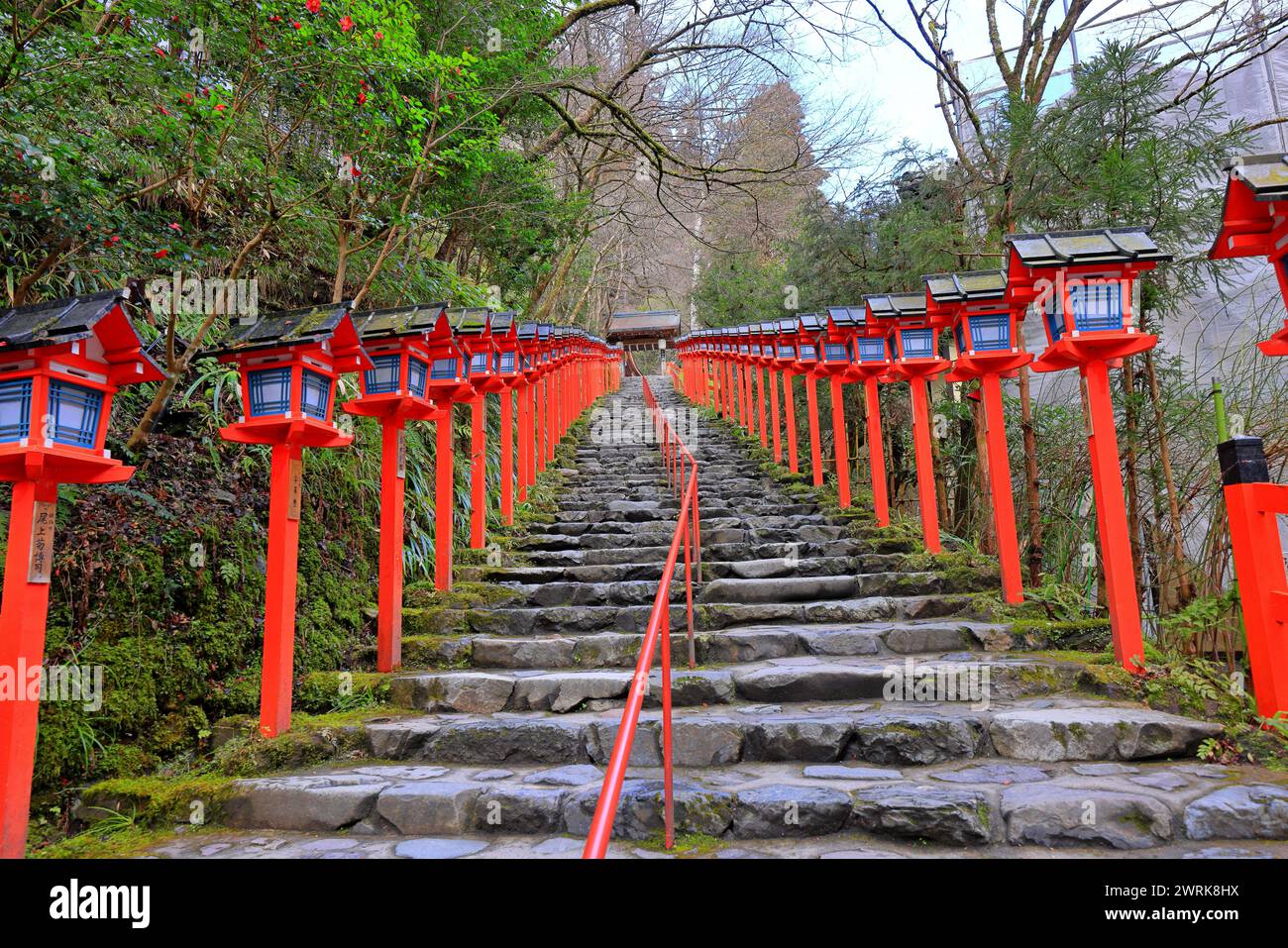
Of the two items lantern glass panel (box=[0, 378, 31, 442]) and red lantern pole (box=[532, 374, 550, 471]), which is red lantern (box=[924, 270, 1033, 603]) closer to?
lantern glass panel (box=[0, 378, 31, 442])

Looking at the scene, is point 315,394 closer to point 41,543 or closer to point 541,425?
point 41,543

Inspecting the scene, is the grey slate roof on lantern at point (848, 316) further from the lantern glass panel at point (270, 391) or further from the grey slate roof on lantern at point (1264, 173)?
the lantern glass panel at point (270, 391)

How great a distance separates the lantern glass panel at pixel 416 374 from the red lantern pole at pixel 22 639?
2284 millimetres

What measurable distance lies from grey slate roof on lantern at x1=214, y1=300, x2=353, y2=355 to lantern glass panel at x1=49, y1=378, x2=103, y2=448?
874mm

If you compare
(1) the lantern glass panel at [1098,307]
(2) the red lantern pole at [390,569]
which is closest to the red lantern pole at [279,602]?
(2) the red lantern pole at [390,569]

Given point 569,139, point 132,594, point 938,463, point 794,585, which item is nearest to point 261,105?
point 132,594

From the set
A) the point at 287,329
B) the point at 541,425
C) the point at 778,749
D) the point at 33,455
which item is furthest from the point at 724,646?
the point at 541,425

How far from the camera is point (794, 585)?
564cm

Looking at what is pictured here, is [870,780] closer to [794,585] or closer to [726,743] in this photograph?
[726,743]

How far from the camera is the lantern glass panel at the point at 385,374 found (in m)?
4.85

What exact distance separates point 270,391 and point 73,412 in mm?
978

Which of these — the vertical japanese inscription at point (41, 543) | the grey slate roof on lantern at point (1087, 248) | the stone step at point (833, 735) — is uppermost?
the grey slate roof on lantern at point (1087, 248)

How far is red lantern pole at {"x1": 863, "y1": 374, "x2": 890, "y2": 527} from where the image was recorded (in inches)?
274

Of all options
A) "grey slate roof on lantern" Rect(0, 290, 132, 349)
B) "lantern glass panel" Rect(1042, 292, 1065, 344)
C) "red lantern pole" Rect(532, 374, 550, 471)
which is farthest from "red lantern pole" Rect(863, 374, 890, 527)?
"grey slate roof on lantern" Rect(0, 290, 132, 349)
